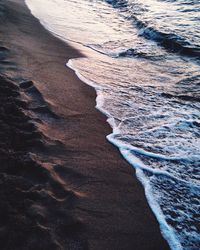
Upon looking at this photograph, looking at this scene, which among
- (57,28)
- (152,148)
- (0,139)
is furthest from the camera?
(57,28)

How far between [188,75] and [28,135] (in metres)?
3.62

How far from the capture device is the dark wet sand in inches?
89.7

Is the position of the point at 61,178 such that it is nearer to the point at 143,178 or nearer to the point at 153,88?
the point at 143,178

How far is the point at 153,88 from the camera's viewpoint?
501cm

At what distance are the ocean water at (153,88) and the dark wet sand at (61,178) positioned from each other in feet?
0.60

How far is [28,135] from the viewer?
3.18 metres

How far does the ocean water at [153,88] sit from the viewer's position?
2.83 m

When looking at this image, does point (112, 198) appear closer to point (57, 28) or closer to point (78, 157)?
point (78, 157)

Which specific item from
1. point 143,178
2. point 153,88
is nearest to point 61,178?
point 143,178

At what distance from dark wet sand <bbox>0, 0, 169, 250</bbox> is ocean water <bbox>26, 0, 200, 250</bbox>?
18 cm

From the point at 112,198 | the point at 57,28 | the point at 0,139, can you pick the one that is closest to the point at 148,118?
the point at 112,198

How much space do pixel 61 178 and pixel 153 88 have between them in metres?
2.78

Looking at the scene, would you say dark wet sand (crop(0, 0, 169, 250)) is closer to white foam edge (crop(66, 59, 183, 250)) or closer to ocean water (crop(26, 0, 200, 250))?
white foam edge (crop(66, 59, 183, 250))

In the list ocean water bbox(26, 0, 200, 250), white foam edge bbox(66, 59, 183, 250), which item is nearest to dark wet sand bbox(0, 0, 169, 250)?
white foam edge bbox(66, 59, 183, 250)
